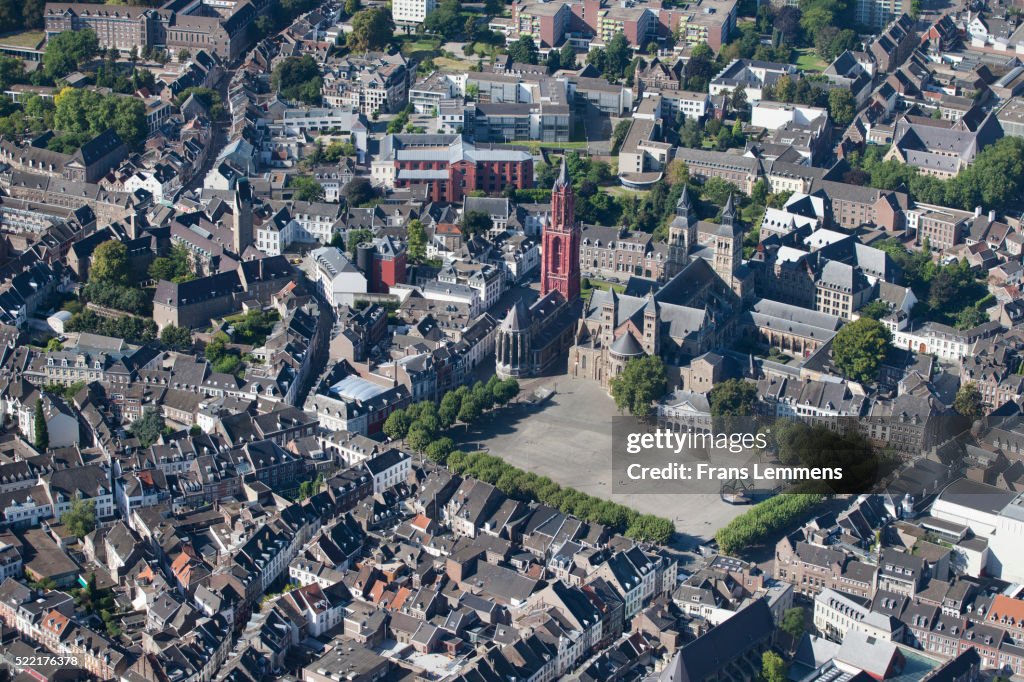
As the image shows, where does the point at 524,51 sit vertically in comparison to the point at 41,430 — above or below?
above

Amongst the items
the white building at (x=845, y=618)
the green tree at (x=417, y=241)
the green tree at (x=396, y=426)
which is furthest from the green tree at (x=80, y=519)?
the white building at (x=845, y=618)

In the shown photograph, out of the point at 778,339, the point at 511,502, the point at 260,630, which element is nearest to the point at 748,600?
the point at 511,502

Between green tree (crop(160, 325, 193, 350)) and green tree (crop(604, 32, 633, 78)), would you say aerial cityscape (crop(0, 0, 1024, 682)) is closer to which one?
green tree (crop(604, 32, 633, 78))

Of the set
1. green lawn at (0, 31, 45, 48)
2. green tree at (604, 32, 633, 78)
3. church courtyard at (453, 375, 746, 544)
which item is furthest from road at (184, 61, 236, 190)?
church courtyard at (453, 375, 746, 544)

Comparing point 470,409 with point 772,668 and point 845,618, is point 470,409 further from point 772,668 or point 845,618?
point 772,668

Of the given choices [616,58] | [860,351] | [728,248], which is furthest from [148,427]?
[616,58]

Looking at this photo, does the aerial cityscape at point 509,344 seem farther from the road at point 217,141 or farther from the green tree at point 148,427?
the road at point 217,141

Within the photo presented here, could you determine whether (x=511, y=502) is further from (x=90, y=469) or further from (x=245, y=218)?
(x=245, y=218)
